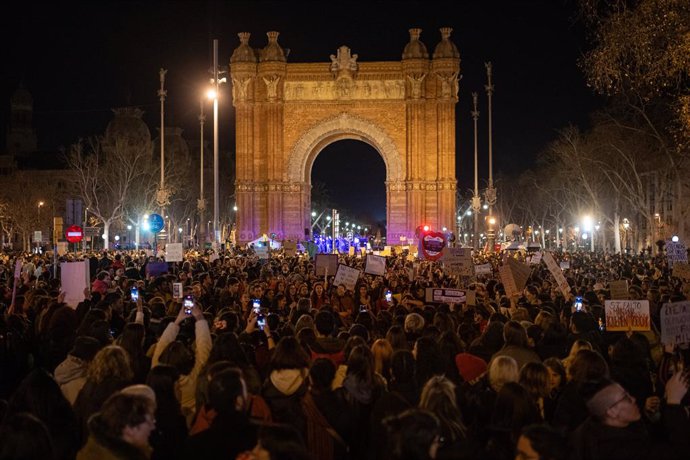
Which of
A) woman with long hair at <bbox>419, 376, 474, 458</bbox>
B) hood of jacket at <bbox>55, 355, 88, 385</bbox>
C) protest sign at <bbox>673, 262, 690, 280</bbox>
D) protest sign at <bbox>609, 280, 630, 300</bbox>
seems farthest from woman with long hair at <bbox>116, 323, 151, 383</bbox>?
protest sign at <bbox>673, 262, 690, 280</bbox>

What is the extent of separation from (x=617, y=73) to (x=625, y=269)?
14.1m

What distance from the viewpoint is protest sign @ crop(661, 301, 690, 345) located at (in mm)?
8125

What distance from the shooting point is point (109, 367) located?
6.61m

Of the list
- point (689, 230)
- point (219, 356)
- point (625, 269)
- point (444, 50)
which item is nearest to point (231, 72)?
point (444, 50)

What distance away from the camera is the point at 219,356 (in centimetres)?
732

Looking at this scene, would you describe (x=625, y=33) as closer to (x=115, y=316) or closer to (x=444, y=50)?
(x=115, y=316)

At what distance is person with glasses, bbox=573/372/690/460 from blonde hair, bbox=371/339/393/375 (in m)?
2.57

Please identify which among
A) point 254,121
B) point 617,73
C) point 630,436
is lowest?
point 630,436

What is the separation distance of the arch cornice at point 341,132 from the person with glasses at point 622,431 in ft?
171

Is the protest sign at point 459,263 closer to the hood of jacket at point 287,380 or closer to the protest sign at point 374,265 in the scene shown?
the protest sign at point 374,265

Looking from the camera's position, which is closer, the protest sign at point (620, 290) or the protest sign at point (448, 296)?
the protest sign at point (448, 296)

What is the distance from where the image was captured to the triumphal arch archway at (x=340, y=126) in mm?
56969

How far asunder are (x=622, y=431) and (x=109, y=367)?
4066 mm

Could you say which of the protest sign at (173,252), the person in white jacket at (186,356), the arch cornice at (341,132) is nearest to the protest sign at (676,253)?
the protest sign at (173,252)
